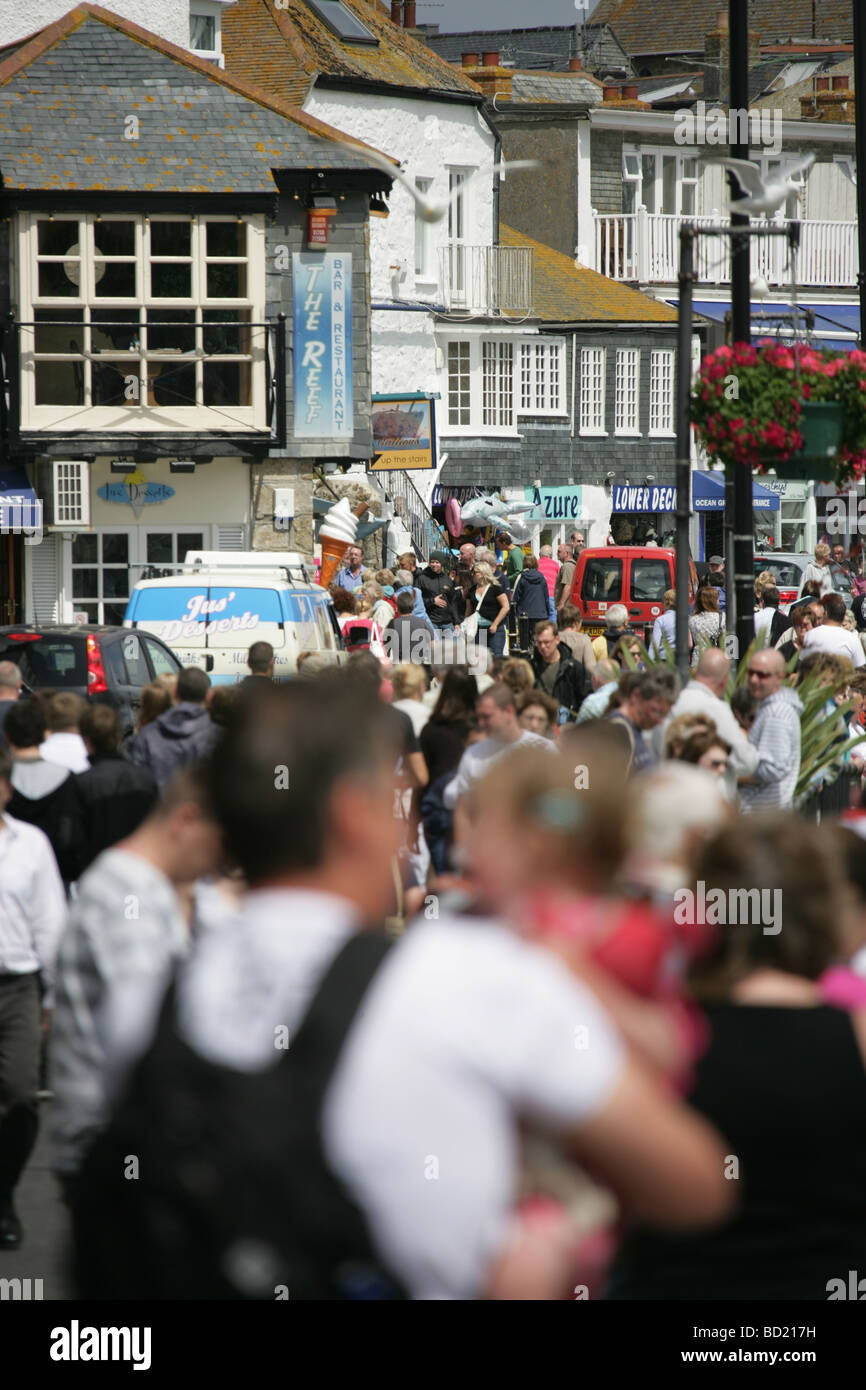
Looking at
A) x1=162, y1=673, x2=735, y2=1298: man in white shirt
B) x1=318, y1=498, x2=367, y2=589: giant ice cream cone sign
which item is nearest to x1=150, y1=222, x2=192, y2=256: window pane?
x1=318, y1=498, x2=367, y2=589: giant ice cream cone sign

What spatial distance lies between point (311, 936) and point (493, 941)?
0.80 ft

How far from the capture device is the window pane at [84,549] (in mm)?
26891

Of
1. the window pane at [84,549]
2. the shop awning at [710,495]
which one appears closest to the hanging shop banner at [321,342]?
the window pane at [84,549]

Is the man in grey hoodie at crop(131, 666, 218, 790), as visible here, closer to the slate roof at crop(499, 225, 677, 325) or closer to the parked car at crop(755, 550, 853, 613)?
the parked car at crop(755, 550, 853, 613)

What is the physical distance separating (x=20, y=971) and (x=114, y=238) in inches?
838

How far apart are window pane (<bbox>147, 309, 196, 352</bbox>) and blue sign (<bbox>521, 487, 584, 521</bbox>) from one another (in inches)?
528

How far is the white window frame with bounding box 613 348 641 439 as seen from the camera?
41031 millimetres

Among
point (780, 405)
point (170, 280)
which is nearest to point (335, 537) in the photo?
point (170, 280)

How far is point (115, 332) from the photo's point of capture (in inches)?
1055

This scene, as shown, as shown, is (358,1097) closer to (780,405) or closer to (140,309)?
(780,405)

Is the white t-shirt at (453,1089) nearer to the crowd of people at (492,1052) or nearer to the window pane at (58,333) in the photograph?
the crowd of people at (492,1052)
